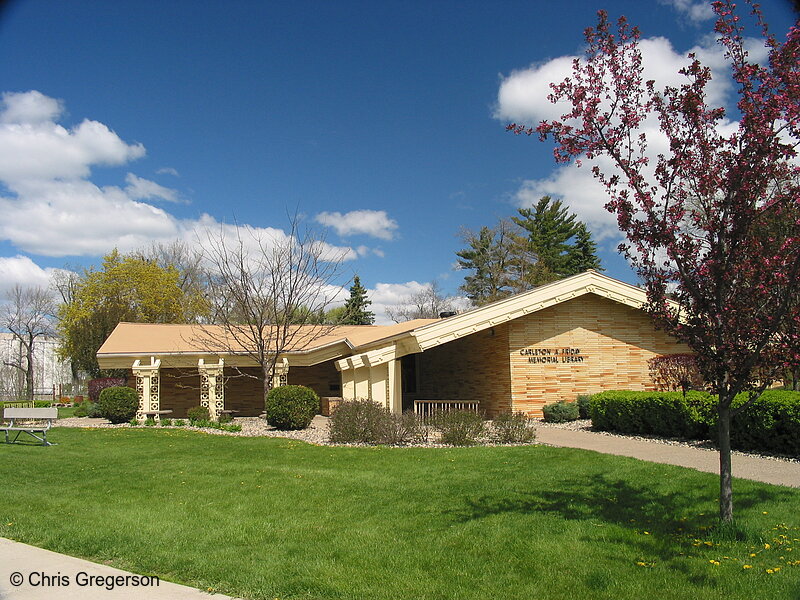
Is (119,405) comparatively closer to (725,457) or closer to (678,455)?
(678,455)

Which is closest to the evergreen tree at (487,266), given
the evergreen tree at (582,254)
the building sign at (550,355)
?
the evergreen tree at (582,254)

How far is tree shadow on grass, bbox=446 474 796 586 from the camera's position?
5.54 metres

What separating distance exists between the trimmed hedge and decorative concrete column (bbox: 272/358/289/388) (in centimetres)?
1050

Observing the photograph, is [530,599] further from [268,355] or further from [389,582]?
[268,355]

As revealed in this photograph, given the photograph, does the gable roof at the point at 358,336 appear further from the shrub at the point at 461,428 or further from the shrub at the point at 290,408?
the shrub at the point at 461,428

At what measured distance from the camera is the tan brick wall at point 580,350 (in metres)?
18.6

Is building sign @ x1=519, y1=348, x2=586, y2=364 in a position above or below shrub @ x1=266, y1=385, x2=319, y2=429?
above

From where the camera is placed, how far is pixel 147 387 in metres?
20.6

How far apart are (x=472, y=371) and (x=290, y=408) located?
752 cm

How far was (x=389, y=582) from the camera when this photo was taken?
16.0 feet

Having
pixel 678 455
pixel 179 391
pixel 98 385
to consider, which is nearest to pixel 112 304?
pixel 98 385

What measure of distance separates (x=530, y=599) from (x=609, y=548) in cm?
147

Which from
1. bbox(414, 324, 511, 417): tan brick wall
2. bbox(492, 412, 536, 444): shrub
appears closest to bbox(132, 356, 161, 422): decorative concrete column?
bbox(414, 324, 511, 417): tan brick wall

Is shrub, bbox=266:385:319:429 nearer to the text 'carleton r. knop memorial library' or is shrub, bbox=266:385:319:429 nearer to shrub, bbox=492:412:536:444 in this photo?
the text 'carleton r. knop memorial library'
